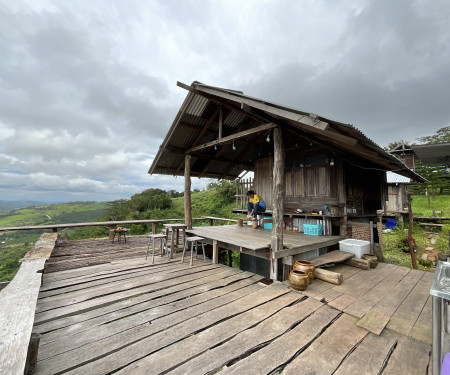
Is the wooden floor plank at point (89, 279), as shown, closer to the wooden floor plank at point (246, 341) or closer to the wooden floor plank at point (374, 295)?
the wooden floor plank at point (246, 341)

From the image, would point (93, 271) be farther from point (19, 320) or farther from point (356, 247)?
point (356, 247)

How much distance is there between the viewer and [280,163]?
4652mm

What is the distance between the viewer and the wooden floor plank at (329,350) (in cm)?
208

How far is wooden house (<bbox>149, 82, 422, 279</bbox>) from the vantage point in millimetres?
4688

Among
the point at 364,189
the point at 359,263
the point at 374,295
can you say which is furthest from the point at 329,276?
the point at 364,189

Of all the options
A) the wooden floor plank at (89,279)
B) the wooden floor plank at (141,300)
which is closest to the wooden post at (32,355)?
the wooden floor plank at (141,300)

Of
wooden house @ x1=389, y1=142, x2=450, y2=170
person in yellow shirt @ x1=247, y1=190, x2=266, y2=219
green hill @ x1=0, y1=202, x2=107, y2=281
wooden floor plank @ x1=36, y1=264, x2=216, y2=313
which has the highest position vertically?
wooden house @ x1=389, y1=142, x2=450, y2=170

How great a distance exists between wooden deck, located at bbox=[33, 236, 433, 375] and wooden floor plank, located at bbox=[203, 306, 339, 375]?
1 centimetres

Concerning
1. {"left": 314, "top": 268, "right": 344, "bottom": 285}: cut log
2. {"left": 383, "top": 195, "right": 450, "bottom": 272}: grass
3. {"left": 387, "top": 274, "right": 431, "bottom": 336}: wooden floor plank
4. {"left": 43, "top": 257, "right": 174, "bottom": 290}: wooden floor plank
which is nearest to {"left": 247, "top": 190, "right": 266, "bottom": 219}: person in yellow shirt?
{"left": 43, "top": 257, "right": 174, "bottom": 290}: wooden floor plank

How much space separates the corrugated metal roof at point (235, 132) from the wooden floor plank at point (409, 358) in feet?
9.83

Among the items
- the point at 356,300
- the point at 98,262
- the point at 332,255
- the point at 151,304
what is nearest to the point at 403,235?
the point at 332,255

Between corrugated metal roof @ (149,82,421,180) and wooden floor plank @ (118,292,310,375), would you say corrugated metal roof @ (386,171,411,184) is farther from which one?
wooden floor plank @ (118,292,310,375)

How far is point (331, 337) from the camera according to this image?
2.57m

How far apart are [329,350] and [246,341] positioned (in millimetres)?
955
